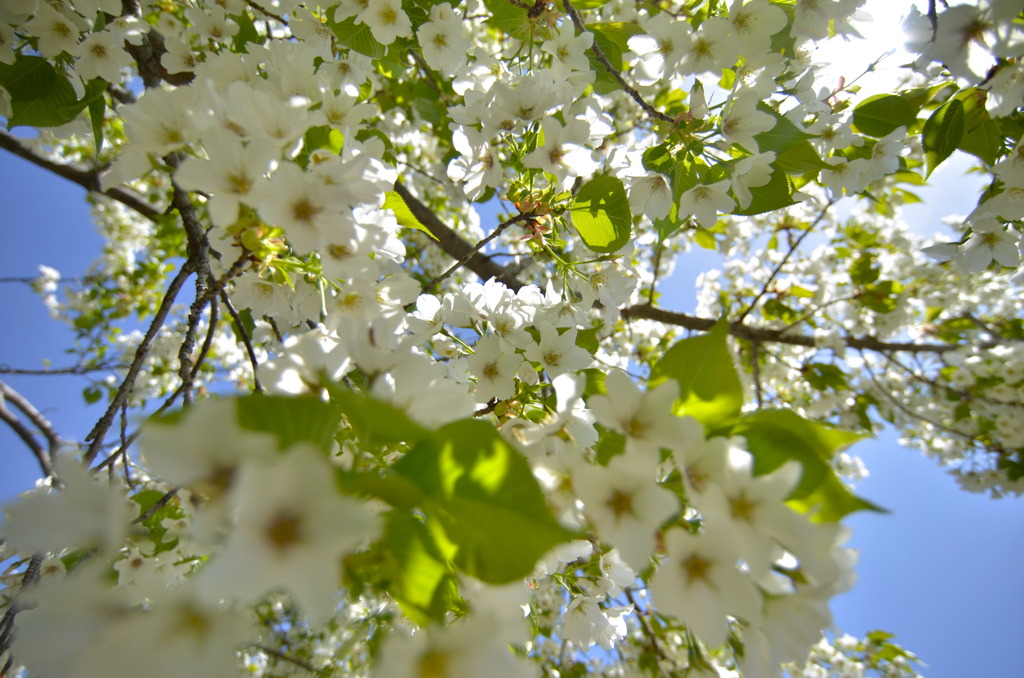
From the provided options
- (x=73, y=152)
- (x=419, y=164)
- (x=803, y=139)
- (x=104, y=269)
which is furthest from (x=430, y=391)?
(x=104, y=269)

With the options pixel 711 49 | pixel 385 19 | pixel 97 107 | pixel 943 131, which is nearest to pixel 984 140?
pixel 943 131

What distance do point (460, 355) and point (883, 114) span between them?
159 centimetres

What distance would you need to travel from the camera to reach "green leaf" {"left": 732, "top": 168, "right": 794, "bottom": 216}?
1505mm

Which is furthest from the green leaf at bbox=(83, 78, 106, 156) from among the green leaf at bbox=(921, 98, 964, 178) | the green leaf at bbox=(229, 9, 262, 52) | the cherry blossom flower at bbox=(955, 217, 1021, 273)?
the cherry blossom flower at bbox=(955, 217, 1021, 273)

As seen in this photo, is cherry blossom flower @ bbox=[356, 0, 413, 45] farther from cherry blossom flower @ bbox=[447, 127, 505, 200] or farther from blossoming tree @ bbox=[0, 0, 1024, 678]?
cherry blossom flower @ bbox=[447, 127, 505, 200]

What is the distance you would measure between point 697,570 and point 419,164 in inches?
181

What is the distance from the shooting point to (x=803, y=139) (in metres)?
1.52

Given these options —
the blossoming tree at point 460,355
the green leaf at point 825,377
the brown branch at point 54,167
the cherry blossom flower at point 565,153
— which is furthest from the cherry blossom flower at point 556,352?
the green leaf at point 825,377

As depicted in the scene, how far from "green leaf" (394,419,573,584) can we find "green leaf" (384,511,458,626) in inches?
1.9

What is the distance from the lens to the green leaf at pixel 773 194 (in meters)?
1.50

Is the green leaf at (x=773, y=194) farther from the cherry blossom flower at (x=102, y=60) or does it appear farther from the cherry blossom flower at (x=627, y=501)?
the cherry blossom flower at (x=102, y=60)

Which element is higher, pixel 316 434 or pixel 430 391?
pixel 430 391

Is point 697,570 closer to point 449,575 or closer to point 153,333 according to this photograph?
point 449,575

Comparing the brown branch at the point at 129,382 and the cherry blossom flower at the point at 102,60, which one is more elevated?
the cherry blossom flower at the point at 102,60
